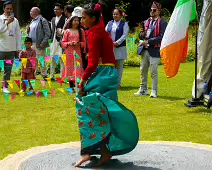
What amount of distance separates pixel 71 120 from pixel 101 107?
297cm

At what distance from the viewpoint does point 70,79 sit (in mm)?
9844

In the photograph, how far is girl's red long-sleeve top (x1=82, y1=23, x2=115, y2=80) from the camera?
4.59 m

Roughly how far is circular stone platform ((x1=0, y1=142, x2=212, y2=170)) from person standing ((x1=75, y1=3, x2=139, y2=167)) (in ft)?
0.66

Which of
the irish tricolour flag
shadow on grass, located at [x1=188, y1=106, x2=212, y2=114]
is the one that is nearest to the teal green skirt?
the irish tricolour flag

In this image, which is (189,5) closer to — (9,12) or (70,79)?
(70,79)

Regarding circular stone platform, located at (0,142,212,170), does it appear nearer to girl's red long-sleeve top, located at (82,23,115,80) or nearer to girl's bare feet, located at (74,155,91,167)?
girl's bare feet, located at (74,155,91,167)

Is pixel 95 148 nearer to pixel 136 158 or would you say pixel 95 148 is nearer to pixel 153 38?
pixel 136 158

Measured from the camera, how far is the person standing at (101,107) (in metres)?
4.60

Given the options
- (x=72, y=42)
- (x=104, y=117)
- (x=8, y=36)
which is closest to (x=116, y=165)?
(x=104, y=117)

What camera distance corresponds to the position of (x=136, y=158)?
501 cm

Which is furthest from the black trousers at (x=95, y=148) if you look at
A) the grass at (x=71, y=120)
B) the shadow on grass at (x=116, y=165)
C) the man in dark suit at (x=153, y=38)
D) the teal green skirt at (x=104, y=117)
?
the man in dark suit at (x=153, y=38)

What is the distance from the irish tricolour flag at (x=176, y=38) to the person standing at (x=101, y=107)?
3.28m

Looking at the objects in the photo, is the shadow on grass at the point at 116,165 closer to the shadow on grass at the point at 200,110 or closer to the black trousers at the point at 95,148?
the black trousers at the point at 95,148

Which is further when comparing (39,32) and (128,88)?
(39,32)
